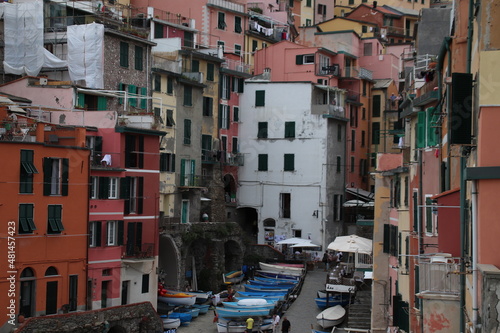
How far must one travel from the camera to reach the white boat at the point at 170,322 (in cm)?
5728

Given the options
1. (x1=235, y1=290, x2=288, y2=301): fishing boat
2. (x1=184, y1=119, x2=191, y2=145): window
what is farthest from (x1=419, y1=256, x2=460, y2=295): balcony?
(x1=184, y1=119, x2=191, y2=145): window

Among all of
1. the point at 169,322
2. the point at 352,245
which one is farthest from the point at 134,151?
the point at 352,245

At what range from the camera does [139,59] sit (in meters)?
68.6

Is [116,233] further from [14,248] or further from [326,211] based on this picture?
[326,211]

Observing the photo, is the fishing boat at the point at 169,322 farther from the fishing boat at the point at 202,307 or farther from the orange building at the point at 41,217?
the orange building at the point at 41,217

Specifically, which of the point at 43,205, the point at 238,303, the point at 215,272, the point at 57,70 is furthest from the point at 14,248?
the point at 215,272

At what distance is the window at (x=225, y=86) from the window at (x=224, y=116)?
91cm

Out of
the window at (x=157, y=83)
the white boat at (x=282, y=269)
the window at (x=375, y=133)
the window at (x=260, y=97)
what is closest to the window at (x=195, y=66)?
the window at (x=157, y=83)

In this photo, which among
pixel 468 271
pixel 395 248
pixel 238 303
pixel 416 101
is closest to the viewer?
pixel 468 271

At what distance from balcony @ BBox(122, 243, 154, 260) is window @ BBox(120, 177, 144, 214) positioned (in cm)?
212

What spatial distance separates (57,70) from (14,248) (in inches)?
814

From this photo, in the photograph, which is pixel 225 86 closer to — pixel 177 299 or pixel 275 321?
pixel 177 299

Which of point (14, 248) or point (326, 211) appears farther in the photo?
point (326, 211)

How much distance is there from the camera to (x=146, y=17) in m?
79.6
